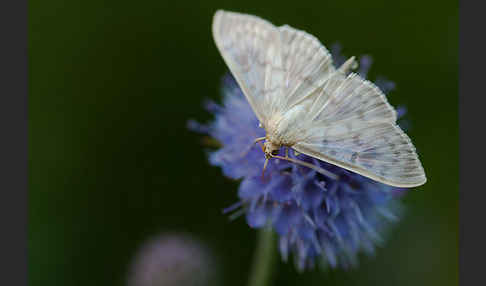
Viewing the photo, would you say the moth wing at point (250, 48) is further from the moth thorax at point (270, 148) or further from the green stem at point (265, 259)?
the green stem at point (265, 259)

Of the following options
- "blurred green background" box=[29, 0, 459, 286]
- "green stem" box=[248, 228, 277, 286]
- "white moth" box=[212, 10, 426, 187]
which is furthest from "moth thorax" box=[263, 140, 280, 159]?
"blurred green background" box=[29, 0, 459, 286]

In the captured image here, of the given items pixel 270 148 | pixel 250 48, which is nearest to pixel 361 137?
pixel 270 148

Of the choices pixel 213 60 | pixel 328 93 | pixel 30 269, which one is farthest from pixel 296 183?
pixel 30 269

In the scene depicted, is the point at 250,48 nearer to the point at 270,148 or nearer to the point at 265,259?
the point at 270,148

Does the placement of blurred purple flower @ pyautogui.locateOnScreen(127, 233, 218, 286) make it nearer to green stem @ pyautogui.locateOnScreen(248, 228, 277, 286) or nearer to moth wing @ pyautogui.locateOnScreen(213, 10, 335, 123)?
green stem @ pyautogui.locateOnScreen(248, 228, 277, 286)

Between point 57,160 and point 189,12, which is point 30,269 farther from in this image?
point 189,12

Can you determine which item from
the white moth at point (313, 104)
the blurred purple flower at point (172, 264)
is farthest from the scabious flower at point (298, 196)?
the blurred purple flower at point (172, 264)
